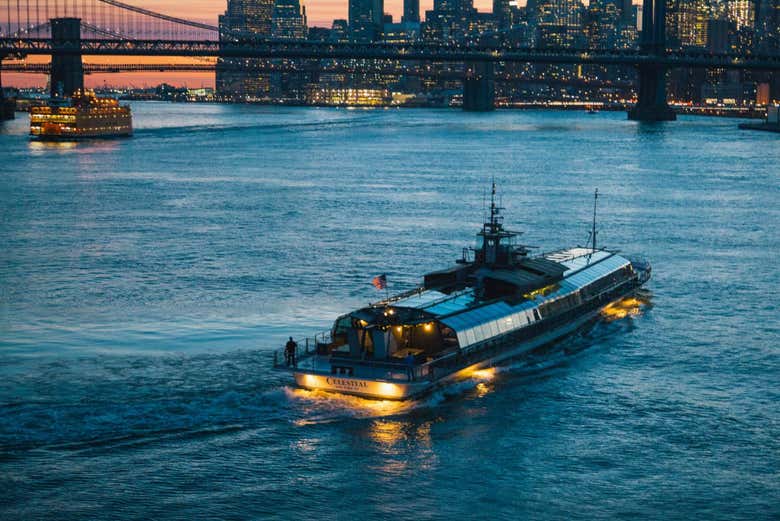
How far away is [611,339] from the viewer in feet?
93.4

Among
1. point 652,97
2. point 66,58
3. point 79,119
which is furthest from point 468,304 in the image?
point 652,97

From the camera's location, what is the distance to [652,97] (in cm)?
16850

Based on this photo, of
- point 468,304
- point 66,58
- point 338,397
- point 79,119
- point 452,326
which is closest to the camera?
point 338,397

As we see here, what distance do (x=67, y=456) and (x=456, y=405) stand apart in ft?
24.0

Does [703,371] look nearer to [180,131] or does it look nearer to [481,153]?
[481,153]

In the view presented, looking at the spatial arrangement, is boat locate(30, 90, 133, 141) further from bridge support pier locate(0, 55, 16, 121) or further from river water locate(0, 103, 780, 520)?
river water locate(0, 103, 780, 520)

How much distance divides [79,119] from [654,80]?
85.0 m

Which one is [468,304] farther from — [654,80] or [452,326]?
[654,80]

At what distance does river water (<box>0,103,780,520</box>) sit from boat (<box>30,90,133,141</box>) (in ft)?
198

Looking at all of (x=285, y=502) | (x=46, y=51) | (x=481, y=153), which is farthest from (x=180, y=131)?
(x=285, y=502)

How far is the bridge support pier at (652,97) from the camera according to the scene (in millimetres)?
165250

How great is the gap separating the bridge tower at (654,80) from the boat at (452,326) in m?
141

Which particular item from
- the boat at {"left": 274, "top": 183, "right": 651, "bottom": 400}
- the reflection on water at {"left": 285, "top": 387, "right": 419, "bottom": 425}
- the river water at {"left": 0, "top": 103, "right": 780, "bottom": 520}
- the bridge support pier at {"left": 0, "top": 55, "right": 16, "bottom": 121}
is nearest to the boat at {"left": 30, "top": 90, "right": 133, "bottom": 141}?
the bridge support pier at {"left": 0, "top": 55, "right": 16, "bottom": 121}

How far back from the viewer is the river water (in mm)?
18438
